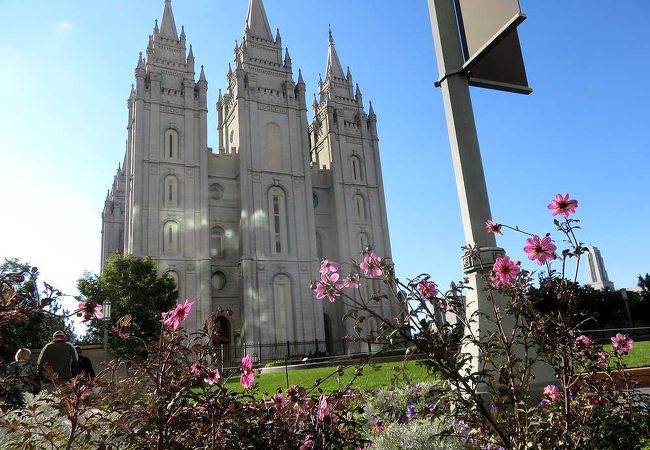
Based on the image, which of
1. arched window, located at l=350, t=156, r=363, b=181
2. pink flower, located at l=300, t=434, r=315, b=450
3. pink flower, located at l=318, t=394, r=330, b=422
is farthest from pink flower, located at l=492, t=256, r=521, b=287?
arched window, located at l=350, t=156, r=363, b=181

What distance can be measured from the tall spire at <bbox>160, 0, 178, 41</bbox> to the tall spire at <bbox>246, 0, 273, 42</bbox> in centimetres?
575

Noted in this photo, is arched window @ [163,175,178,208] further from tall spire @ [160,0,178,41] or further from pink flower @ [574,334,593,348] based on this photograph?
pink flower @ [574,334,593,348]

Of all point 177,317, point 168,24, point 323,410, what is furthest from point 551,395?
point 168,24

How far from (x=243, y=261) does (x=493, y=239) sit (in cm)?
2875

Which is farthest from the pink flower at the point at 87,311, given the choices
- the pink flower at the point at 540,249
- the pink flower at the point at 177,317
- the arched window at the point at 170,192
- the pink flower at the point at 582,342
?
the arched window at the point at 170,192

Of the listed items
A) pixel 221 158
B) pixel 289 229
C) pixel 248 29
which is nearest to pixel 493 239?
pixel 289 229

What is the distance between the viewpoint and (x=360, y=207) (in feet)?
128

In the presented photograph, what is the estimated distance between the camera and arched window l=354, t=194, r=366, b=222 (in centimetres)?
3847

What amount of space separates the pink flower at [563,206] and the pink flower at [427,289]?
0.75 metres

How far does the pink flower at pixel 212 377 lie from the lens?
8.30 ft

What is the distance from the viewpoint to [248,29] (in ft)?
127

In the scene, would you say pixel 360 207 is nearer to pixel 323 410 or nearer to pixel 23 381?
pixel 23 381

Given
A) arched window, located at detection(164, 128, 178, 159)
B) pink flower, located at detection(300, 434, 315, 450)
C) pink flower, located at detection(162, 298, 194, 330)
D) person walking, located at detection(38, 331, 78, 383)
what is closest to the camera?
pink flower, located at detection(300, 434, 315, 450)

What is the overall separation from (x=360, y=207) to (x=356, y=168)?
3.45 metres
